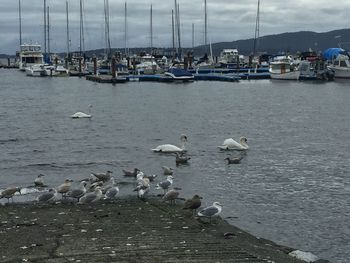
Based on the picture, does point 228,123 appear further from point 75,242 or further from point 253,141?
point 75,242

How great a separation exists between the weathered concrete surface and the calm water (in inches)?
64.4

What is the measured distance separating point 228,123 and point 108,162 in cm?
1542

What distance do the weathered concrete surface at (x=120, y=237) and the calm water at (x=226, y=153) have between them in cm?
164

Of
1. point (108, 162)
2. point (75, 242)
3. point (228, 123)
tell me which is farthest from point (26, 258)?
point (228, 123)

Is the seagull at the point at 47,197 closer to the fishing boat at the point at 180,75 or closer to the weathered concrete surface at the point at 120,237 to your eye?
the weathered concrete surface at the point at 120,237

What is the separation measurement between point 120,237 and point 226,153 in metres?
13.8

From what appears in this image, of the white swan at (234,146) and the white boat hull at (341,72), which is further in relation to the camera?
the white boat hull at (341,72)

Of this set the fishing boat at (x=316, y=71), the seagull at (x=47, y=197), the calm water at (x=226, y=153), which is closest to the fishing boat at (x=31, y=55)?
the fishing boat at (x=316, y=71)

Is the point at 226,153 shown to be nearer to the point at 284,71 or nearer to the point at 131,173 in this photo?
the point at 131,173

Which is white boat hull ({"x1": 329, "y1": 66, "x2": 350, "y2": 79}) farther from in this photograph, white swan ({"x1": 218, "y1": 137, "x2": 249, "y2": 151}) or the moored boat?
white swan ({"x1": 218, "y1": 137, "x2": 249, "y2": 151})

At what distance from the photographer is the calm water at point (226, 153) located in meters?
15.0

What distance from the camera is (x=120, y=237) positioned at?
11422 mm

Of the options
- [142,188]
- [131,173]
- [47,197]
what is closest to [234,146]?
[131,173]

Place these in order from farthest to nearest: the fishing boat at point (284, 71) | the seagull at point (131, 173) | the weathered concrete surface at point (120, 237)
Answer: the fishing boat at point (284, 71), the seagull at point (131, 173), the weathered concrete surface at point (120, 237)
